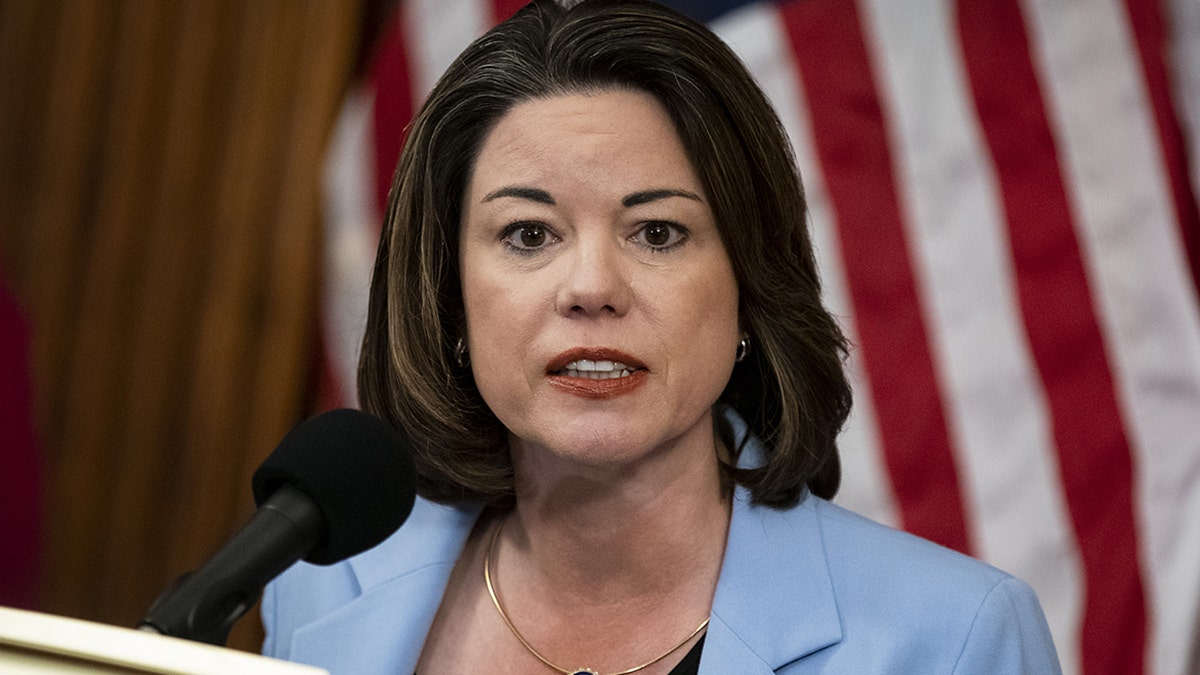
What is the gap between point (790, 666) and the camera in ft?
4.52

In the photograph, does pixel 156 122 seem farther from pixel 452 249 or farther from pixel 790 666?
pixel 790 666

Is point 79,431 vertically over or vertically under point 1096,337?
over

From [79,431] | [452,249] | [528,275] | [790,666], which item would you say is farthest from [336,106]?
[790,666]

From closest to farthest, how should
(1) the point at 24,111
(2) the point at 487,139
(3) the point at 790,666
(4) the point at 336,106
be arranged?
(3) the point at 790,666, (2) the point at 487,139, (4) the point at 336,106, (1) the point at 24,111

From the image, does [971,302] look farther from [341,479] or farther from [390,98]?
[341,479]

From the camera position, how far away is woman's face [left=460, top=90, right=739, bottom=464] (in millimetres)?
1357

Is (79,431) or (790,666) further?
(79,431)

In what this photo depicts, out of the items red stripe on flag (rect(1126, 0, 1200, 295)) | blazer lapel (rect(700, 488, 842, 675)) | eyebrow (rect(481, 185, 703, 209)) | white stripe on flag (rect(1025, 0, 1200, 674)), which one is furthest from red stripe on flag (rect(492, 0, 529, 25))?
blazer lapel (rect(700, 488, 842, 675))

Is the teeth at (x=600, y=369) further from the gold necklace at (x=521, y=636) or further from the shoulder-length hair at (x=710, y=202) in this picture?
the gold necklace at (x=521, y=636)

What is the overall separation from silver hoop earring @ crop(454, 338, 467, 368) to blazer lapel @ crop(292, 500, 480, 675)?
210 mm

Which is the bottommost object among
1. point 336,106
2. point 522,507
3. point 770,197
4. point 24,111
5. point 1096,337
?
point 1096,337

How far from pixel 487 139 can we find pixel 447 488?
472 mm

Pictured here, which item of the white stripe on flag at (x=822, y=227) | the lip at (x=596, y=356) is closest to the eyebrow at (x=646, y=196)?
the lip at (x=596, y=356)

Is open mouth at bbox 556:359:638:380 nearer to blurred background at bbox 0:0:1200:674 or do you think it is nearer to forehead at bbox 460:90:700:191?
forehead at bbox 460:90:700:191
